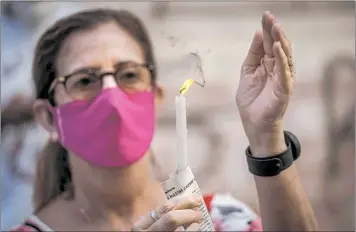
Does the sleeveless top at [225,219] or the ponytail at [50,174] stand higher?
the ponytail at [50,174]

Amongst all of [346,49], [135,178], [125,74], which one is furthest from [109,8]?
[346,49]

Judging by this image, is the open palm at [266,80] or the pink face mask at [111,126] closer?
the open palm at [266,80]

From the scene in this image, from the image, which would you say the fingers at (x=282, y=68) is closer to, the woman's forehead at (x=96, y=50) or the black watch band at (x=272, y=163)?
the black watch band at (x=272, y=163)

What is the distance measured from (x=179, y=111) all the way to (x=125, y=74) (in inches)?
7.9

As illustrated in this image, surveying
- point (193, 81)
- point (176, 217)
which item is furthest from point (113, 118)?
point (176, 217)

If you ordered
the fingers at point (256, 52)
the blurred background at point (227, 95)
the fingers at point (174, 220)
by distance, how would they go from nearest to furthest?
the fingers at point (174, 220), the fingers at point (256, 52), the blurred background at point (227, 95)

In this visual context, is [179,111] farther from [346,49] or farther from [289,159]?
[346,49]

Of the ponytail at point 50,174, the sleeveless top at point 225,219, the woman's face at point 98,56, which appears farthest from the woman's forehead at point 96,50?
the sleeveless top at point 225,219

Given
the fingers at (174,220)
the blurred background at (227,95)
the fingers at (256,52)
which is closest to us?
the fingers at (174,220)

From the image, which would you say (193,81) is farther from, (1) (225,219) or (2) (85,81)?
(1) (225,219)

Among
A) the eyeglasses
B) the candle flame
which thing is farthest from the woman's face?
the candle flame

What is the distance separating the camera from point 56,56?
78 cm

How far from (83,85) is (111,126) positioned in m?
0.08

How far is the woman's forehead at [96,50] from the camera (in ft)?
2.46
